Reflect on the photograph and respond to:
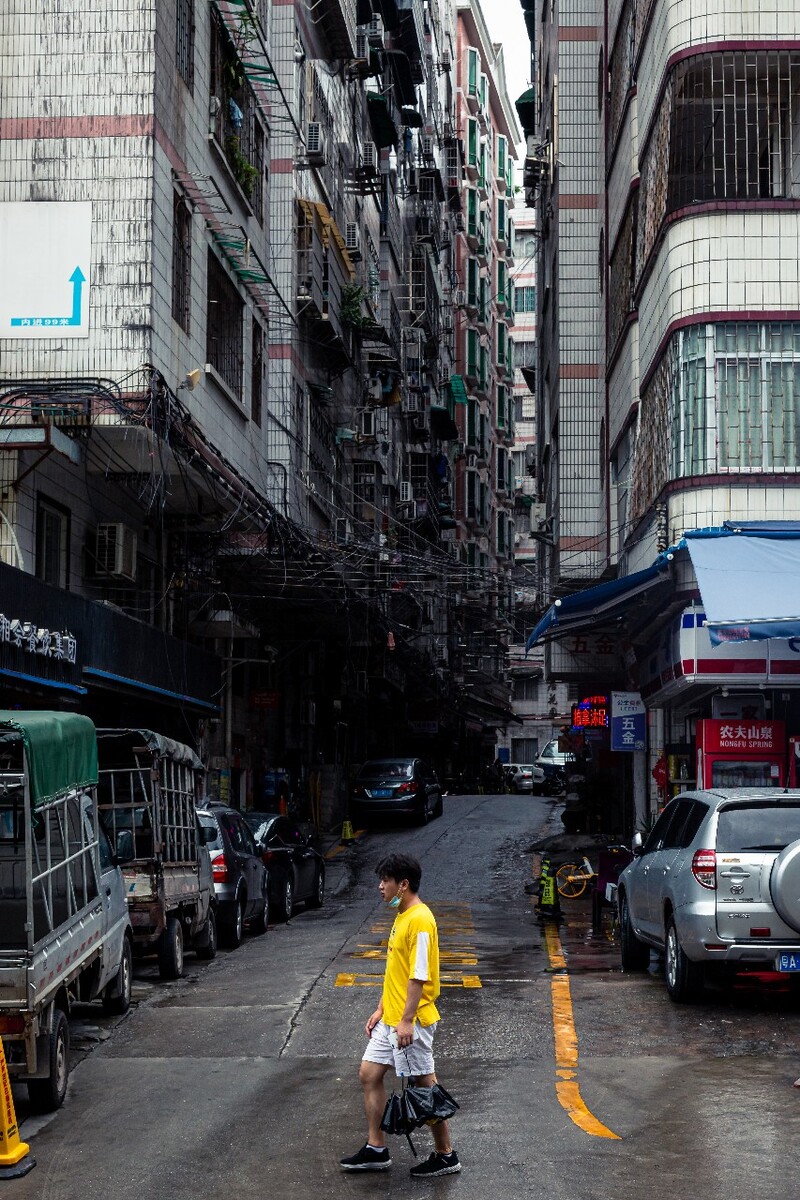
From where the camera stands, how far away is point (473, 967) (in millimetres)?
16266

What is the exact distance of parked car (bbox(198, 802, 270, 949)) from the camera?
1888 centimetres

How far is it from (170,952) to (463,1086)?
6.50 meters

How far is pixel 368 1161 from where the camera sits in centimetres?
789

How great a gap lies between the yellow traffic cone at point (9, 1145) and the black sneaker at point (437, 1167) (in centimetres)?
200

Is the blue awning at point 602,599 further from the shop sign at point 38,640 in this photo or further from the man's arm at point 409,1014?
the man's arm at point 409,1014

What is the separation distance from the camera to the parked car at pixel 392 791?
39562 millimetres

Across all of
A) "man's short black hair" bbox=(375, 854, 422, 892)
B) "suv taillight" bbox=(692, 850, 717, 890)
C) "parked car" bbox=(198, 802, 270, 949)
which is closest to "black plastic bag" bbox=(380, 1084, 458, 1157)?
"man's short black hair" bbox=(375, 854, 422, 892)

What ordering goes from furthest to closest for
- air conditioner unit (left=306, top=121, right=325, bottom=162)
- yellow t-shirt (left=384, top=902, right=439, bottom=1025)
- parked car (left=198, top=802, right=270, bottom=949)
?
1. air conditioner unit (left=306, top=121, right=325, bottom=162)
2. parked car (left=198, top=802, right=270, bottom=949)
3. yellow t-shirt (left=384, top=902, right=439, bottom=1025)

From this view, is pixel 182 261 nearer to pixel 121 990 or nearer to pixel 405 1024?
pixel 121 990

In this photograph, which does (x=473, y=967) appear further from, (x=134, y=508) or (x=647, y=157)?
(x=647, y=157)

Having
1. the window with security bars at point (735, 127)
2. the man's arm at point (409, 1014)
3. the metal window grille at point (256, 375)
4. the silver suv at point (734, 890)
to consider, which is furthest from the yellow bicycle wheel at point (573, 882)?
the man's arm at point (409, 1014)

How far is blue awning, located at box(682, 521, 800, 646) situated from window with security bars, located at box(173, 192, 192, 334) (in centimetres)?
894

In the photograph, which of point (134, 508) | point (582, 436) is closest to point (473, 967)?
point (134, 508)

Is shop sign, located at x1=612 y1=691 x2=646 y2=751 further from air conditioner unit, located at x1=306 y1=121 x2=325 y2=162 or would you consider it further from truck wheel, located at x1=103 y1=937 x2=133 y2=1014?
air conditioner unit, located at x1=306 y1=121 x2=325 y2=162
